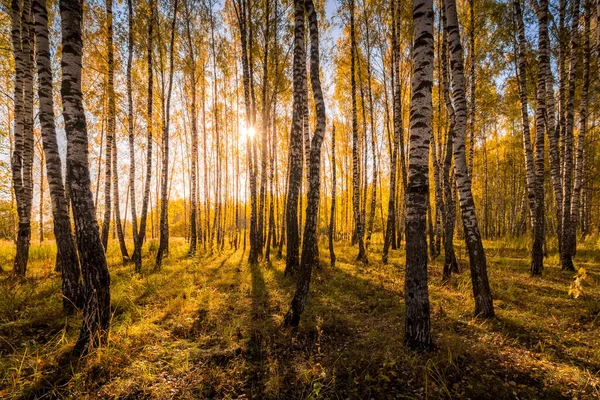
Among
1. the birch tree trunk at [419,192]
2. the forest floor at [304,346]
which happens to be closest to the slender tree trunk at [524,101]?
the forest floor at [304,346]

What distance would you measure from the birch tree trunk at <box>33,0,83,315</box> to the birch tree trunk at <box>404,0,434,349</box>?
6329 mm

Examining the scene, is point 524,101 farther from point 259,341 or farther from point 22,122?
point 22,122

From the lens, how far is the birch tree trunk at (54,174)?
4.97m

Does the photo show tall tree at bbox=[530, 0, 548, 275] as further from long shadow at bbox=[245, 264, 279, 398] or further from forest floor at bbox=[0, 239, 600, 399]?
long shadow at bbox=[245, 264, 279, 398]

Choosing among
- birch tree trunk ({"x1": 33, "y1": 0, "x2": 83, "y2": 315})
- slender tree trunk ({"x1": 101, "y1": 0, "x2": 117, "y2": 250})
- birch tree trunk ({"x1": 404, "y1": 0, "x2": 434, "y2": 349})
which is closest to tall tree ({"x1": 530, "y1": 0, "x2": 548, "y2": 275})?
birch tree trunk ({"x1": 404, "y1": 0, "x2": 434, "y2": 349})

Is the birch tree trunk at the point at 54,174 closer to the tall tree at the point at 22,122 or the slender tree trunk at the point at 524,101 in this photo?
the tall tree at the point at 22,122

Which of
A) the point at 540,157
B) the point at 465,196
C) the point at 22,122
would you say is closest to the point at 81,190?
the point at 22,122

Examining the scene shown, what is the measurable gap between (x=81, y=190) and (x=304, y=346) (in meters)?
4.49

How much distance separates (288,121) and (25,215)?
13.9 meters

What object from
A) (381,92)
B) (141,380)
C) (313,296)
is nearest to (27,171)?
(141,380)

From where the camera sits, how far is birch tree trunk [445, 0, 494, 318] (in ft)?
16.4

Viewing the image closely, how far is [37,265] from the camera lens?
886cm

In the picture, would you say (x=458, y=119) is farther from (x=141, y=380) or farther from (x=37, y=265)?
(x=37, y=265)

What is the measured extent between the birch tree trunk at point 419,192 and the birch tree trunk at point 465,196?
6.02 ft
